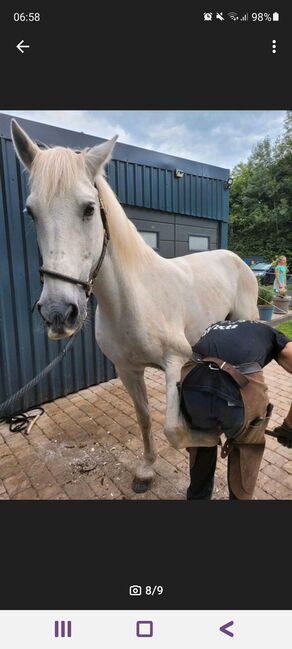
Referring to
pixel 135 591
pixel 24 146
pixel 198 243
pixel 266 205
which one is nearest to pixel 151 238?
pixel 198 243

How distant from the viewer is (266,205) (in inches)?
929

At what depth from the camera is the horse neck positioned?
1514mm

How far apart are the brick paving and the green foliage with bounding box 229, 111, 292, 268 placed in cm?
1926

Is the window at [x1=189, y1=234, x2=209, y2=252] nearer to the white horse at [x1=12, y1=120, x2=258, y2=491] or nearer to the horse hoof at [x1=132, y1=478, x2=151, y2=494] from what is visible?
the white horse at [x1=12, y1=120, x2=258, y2=491]

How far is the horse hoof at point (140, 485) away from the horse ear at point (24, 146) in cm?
211

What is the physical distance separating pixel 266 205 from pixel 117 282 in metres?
25.5

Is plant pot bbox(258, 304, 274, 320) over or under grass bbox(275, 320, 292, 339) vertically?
over

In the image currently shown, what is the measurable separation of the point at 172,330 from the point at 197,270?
2.85ft

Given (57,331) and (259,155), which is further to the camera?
(259,155)

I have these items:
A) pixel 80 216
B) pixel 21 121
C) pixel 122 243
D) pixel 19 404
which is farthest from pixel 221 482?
pixel 21 121

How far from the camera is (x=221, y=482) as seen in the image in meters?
2.31

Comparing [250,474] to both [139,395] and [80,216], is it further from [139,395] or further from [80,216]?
[80,216]
